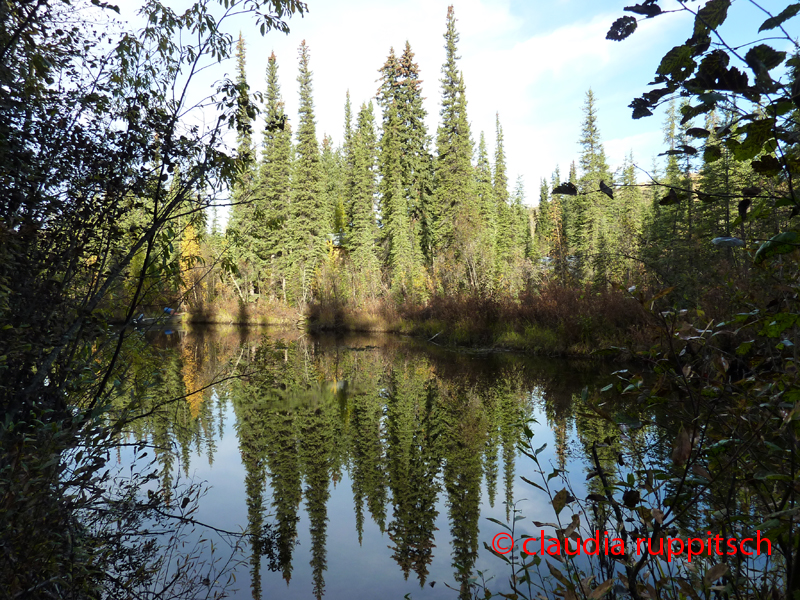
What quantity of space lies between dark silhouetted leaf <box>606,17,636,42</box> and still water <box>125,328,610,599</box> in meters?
1.52

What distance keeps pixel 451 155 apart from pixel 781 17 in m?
34.0

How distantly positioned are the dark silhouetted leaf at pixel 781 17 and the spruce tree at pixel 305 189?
110 feet

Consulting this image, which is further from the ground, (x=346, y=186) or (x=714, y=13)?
(x=346, y=186)

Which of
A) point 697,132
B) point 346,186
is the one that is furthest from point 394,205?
point 697,132

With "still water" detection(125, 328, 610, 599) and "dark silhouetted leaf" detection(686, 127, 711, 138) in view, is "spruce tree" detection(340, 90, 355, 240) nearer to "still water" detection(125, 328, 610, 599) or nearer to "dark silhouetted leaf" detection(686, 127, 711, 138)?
"still water" detection(125, 328, 610, 599)

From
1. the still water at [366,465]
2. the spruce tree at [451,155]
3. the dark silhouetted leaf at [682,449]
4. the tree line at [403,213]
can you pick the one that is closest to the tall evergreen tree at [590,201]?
the tree line at [403,213]

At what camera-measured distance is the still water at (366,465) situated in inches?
154

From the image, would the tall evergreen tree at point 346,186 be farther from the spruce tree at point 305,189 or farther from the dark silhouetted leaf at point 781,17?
the dark silhouetted leaf at point 781,17

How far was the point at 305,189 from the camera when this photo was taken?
3450 centimetres

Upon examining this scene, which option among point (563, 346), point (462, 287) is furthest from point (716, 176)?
point (563, 346)

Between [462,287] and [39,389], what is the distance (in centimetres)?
1727

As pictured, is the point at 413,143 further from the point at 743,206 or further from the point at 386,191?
the point at 743,206

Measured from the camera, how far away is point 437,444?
6602mm

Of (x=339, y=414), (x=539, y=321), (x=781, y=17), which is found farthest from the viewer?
(x=539, y=321)
